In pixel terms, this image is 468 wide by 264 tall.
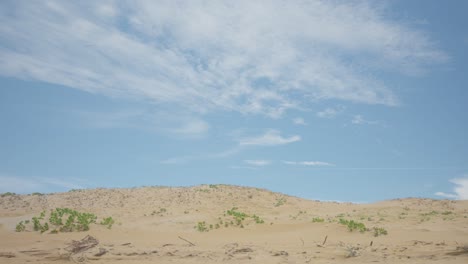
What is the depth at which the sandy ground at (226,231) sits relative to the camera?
440 inches

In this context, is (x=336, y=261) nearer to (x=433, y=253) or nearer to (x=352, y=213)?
(x=433, y=253)

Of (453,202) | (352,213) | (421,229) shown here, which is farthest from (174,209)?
(453,202)

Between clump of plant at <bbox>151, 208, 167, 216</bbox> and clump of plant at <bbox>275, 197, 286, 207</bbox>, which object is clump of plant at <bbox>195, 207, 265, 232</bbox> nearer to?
clump of plant at <bbox>151, 208, 167, 216</bbox>

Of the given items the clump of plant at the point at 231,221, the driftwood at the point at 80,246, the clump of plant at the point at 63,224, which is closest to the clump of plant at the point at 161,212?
the clump of plant at the point at 63,224

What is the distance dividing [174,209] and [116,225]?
13.6 feet

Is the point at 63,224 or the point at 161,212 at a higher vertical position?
the point at 161,212

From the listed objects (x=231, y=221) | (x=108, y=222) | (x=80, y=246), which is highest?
(x=231, y=221)

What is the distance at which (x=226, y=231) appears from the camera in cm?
1847

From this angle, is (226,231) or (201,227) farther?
(201,227)

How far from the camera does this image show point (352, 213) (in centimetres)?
2309

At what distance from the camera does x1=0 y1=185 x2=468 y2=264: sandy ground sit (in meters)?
11.2

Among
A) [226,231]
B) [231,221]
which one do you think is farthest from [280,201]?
[226,231]

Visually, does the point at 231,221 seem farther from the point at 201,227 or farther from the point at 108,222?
the point at 108,222

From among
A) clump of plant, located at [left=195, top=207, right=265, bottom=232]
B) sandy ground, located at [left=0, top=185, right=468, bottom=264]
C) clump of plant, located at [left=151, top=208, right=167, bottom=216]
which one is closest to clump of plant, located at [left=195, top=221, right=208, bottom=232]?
clump of plant, located at [left=195, top=207, right=265, bottom=232]
